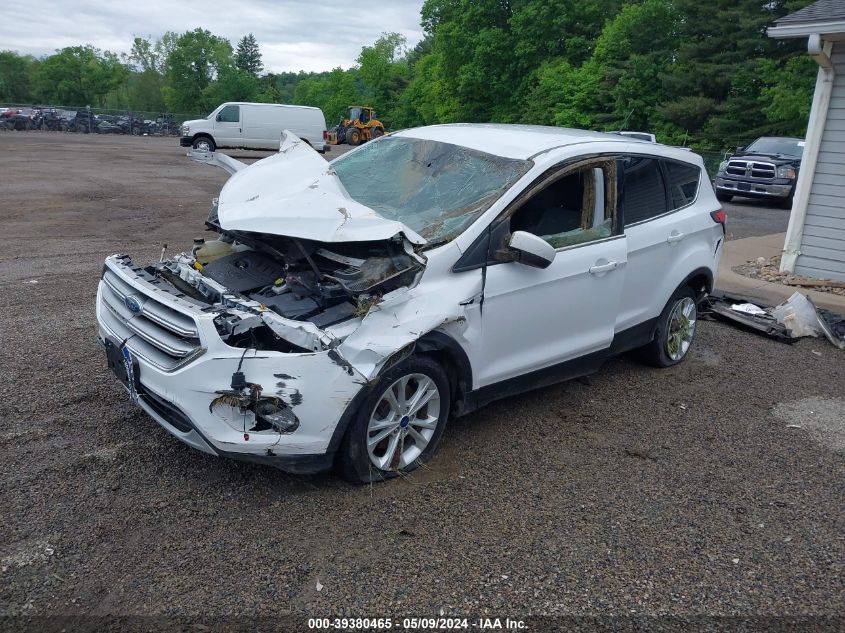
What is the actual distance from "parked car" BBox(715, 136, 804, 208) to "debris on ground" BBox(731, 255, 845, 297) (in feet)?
25.0

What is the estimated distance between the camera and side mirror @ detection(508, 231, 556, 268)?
384 cm

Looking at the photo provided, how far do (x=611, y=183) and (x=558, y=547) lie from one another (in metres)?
2.52

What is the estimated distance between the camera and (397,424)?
364 centimetres

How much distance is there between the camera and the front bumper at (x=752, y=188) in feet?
57.9

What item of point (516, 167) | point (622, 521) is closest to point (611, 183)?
point (516, 167)

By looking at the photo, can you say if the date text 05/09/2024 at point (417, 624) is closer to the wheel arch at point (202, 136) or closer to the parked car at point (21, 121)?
the wheel arch at point (202, 136)

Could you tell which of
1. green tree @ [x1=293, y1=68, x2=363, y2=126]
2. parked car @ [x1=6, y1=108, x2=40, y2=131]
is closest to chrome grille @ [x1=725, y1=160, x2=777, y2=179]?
parked car @ [x1=6, y1=108, x2=40, y2=131]

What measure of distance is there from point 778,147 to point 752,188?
5.56ft

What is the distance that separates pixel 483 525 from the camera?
3.42m

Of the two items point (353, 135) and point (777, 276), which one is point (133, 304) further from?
point (353, 135)

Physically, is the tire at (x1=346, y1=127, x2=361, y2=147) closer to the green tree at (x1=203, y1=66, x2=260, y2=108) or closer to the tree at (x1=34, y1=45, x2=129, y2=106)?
the green tree at (x1=203, y1=66, x2=260, y2=108)

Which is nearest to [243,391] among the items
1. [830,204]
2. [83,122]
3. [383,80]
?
[830,204]

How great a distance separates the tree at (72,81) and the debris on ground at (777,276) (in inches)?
3352

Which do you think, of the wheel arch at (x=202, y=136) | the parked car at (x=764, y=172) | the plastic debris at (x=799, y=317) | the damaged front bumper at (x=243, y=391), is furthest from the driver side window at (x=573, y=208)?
the wheel arch at (x=202, y=136)
